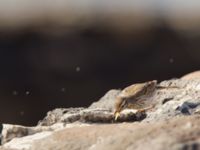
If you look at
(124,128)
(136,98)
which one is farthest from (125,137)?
(136,98)

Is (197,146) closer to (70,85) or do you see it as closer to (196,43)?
(70,85)

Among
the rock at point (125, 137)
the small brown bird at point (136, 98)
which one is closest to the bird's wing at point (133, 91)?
the small brown bird at point (136, 98)

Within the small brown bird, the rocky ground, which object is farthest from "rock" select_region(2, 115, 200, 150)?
the small brown bird

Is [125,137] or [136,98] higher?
[136,98]

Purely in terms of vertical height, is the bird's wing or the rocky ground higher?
the bird's wing

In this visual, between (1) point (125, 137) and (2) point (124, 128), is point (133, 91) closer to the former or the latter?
(2) point (124, 128)

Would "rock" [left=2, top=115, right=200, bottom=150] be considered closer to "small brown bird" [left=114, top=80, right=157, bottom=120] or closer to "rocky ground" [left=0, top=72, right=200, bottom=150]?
"rocky ground" [left=0, top=72, right=200, bottom=150]

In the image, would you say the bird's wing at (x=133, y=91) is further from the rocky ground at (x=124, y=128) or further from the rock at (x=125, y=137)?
the rock at (x=125, y=137)
